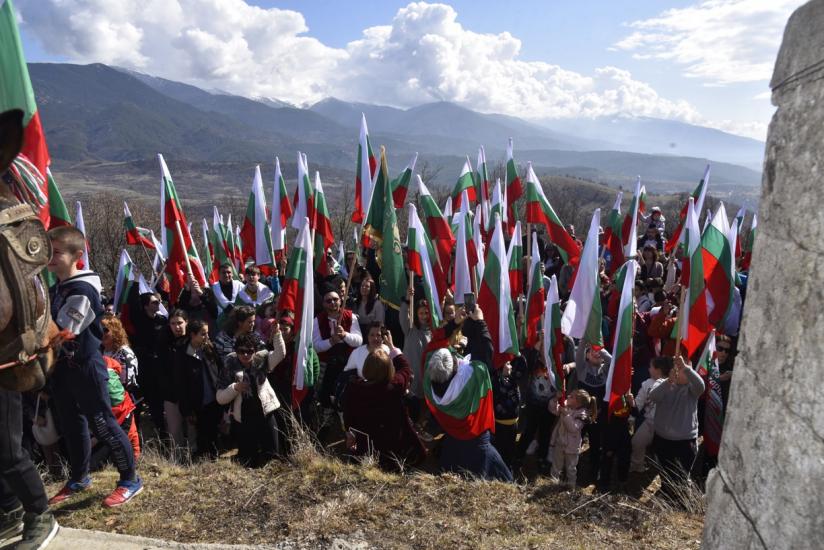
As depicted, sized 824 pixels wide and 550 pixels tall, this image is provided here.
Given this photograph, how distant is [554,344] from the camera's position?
6.63 metres

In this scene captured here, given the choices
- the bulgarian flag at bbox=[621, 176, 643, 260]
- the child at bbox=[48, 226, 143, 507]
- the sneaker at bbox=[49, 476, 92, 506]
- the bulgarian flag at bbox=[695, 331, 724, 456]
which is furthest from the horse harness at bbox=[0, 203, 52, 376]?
the bulgarian flag at bbox=[621, 176, 643, 260]

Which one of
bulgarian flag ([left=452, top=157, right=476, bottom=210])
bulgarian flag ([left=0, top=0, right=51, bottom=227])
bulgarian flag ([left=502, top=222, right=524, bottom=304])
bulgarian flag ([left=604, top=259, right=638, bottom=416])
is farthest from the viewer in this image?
bulgarian flag ([left=452, top=157, right=476, bottom=210])

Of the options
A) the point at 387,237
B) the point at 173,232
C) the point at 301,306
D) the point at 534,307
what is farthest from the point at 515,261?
the point at 173,232

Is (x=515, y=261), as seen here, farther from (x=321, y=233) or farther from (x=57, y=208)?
(x=57, y=208)

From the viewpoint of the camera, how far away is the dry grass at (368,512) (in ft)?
13.0

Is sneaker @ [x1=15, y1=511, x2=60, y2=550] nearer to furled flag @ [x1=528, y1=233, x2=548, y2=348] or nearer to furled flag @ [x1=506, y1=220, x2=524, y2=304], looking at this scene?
furled flag @ [x1=528, y1=233, x2=548, y2=348]

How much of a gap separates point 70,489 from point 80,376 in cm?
115

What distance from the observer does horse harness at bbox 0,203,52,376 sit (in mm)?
2812

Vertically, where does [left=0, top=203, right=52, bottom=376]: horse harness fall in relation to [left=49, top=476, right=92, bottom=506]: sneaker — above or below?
above

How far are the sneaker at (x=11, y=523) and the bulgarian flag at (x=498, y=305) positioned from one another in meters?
4.80

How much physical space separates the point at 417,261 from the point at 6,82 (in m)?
4.97

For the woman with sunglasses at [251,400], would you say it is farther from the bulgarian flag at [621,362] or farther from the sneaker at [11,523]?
the bulgarian flag at [621,362]

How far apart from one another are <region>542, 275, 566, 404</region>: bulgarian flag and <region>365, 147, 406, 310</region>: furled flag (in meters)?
2.05

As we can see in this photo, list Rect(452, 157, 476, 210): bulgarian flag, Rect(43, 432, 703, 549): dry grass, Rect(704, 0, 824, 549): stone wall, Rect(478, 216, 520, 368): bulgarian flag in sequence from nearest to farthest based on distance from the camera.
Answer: Rect(704, 0, 824, 549): stone wall, Rect(43, 432, 703, 549): dry grass, Rect(478, 216, 520, 368): bulgarian flag, Rect(452, 157, 476, 210): bulgarian flag
